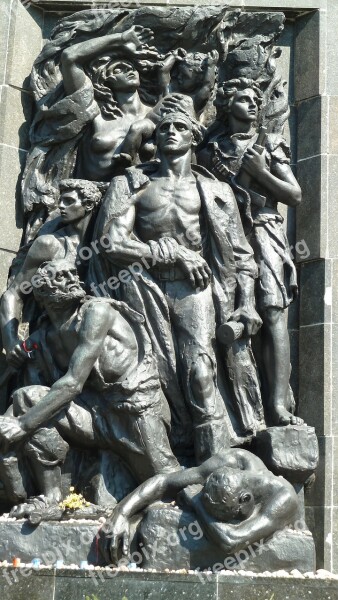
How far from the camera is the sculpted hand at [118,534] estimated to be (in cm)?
872

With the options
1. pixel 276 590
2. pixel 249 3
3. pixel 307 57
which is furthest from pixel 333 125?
pixel 276 590

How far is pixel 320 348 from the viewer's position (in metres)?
10.5

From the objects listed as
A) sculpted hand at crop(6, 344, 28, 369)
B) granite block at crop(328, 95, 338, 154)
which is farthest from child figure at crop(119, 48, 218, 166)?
sculpted hand at crop(6, 344, 28, 369)

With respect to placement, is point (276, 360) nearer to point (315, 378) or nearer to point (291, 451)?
point (315, 378)

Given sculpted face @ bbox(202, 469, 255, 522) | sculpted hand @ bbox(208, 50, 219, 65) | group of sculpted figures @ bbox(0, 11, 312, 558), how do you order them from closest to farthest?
1. sculpted face @ bbox(202, 469, 255, 522)
2. group of sculpted figures @ bbox(0, 11, 312, 558)
3. sculpted hand @ bbox(208, 50, 219, 65)

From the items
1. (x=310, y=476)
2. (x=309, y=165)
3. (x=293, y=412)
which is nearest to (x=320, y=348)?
(x=293, y=412)

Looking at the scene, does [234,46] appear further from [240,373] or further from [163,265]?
[240,373]

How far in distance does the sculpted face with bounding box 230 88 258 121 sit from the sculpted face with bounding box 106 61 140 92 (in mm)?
1207

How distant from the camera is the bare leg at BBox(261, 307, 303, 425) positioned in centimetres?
1007

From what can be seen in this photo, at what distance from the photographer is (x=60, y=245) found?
34.4 feet

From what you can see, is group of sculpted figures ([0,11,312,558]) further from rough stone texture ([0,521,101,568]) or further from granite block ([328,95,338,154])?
granite block ([328,95,338,154])

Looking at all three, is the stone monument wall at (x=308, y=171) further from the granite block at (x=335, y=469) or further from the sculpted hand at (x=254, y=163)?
the sculpted hand at (x=254, y=163)

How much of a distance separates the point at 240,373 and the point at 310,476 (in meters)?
1.24

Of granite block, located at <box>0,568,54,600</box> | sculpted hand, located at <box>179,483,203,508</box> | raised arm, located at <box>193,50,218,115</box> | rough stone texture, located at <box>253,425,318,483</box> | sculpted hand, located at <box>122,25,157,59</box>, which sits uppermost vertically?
sculpted hand, located at <box>122,25,157,59</box>
